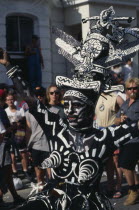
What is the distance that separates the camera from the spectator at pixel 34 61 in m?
14.3

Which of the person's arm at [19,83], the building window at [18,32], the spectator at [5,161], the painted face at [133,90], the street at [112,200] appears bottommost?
the street at [112,200]

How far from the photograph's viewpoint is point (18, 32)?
16.2 m

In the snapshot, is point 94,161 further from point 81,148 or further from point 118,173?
point 118,173

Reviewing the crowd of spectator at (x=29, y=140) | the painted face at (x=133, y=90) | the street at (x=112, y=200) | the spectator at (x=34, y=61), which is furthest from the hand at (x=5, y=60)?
the spectator at (x=34, y=61)

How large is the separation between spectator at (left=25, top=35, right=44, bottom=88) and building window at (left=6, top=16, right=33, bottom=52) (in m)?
1.07

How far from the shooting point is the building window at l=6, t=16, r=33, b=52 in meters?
16.0

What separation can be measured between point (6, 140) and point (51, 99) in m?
0.90

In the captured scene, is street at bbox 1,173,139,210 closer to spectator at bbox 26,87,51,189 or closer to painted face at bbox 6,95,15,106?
spectator at bbox 26,87,51,189

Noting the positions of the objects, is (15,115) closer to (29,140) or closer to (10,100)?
(10,100)

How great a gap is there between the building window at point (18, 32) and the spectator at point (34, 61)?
107cm

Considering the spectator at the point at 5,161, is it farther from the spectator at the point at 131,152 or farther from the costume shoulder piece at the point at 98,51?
the costume shoulder piece at the point at 98,51

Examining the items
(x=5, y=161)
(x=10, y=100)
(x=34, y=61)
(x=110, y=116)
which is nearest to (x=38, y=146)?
(x=5, y=161)

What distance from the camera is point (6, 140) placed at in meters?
8.19

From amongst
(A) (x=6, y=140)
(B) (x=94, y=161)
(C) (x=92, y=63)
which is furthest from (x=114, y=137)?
(A) (x=6, y=140)
